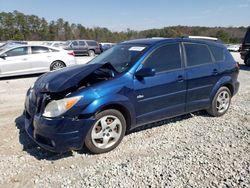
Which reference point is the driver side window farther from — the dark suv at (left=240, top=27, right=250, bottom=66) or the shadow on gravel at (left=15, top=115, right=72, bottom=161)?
the dark suv at (left=240, top=27, right=250, bottom=66)

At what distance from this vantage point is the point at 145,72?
3.96 m

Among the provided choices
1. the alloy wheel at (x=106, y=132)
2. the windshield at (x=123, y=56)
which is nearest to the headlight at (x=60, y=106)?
the alloy wheel at (x=106, y=132)

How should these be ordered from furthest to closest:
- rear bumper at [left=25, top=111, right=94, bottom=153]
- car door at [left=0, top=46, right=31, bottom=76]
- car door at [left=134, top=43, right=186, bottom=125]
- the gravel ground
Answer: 1. car door at [left=0, top=46, right=31, bottom=76]
2. car door at [left=134, top=43, right=186, bottom=125]
3. rear bumper at [left=25, top=111, right=94, bottom=153]
4. the gravel ground

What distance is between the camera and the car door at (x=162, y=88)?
4113 mm

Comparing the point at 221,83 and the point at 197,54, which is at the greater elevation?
the point at 197,54

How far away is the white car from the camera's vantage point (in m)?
9.69

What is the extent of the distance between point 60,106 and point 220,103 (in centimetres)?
352

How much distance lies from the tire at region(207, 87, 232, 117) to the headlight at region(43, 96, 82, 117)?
10.0 ft

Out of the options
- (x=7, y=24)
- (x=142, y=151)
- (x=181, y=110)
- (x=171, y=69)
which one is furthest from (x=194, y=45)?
(x=7, y=24)

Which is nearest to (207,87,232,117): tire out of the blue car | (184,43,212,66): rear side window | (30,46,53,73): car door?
the blue car

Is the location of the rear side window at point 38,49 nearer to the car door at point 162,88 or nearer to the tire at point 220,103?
the car door at point 162,88

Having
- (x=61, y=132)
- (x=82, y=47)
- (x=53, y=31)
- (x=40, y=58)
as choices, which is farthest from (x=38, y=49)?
(x=53, y=31)

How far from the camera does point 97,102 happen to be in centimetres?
358

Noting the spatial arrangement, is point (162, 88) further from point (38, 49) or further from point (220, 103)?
point (38, 49)
